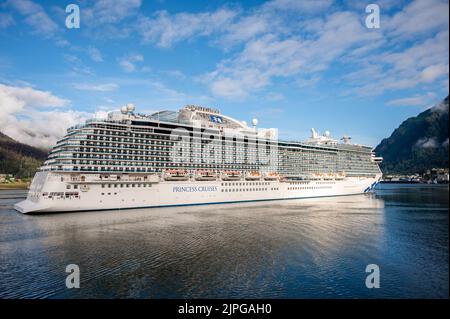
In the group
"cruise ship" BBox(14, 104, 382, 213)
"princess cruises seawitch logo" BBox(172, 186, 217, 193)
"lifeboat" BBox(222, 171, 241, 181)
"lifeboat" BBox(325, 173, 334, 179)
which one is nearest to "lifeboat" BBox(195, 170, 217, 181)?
"cruise ship" BBox(14, 104, 382, 213)

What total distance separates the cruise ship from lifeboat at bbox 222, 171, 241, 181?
0.22 metres

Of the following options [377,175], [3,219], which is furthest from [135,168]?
[377,175]

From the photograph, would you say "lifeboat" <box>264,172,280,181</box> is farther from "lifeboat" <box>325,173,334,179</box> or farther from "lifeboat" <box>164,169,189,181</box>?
"lifeboat" <box>164,169,189,181</box>

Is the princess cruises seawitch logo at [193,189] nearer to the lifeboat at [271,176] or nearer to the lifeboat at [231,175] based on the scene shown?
the lifeboat at [231,175]

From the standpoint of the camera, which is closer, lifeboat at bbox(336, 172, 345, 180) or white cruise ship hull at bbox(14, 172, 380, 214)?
white cruise ship hull at bbox(14, 172, 380, 214)

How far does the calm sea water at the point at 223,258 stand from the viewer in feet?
52.1

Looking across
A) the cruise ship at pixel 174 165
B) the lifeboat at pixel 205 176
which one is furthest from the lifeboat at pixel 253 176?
the lifeboat at pixel 205 176

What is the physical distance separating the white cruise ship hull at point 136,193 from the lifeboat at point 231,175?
94 centimetres

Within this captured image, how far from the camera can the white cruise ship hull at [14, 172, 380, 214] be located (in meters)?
42.2

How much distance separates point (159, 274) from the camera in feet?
59.3

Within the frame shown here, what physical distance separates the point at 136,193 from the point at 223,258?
30.6m
